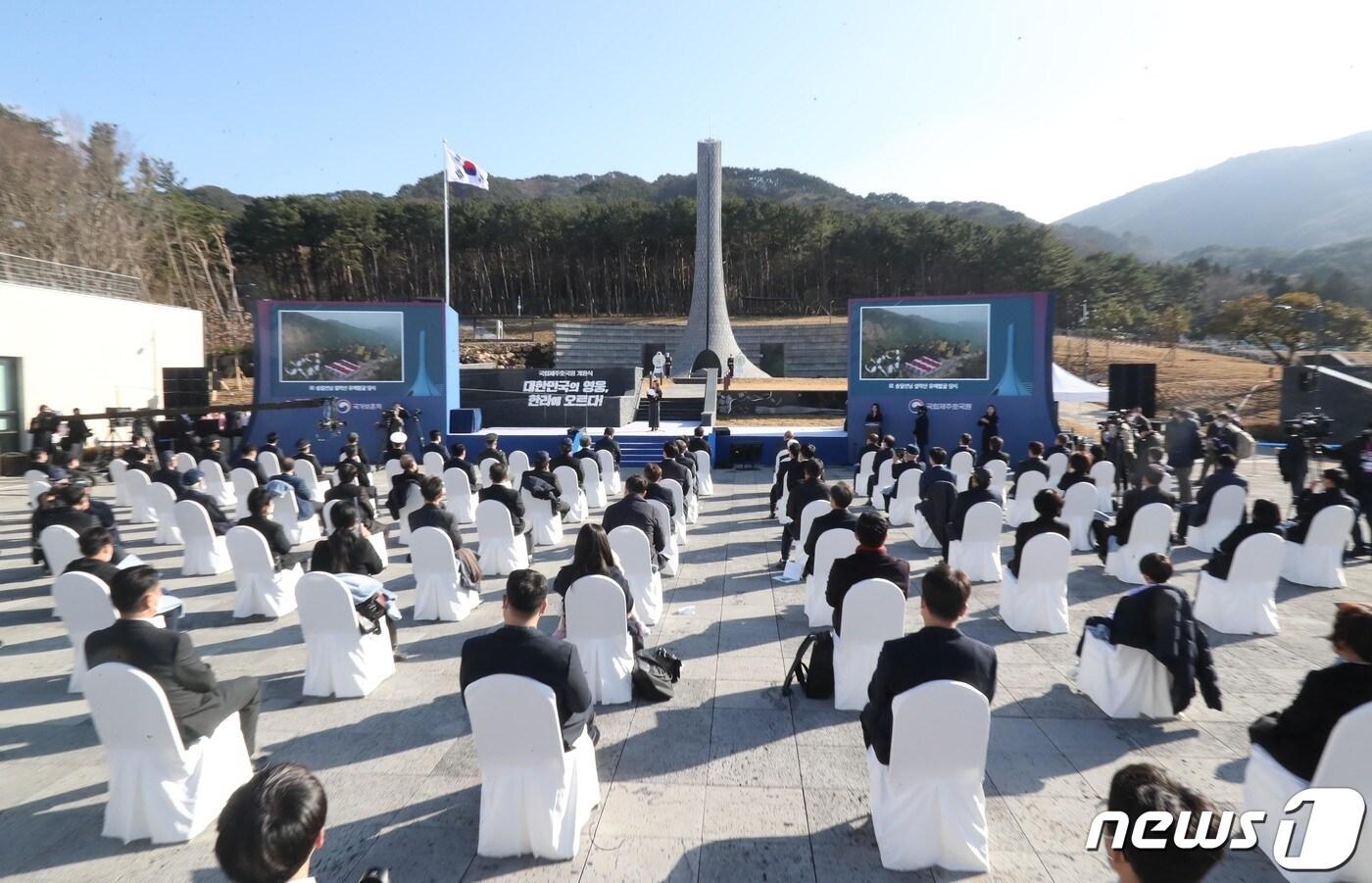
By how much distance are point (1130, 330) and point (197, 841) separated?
→ 196 ft

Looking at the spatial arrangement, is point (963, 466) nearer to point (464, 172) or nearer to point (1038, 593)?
point (1038, 593)

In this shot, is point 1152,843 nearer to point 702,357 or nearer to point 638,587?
point 638,587

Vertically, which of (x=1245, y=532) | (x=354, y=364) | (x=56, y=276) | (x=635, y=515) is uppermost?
(x=56, y=276)

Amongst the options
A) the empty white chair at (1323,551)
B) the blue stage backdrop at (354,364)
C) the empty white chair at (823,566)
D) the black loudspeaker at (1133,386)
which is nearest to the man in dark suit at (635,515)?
the empty white chair at (823,566)

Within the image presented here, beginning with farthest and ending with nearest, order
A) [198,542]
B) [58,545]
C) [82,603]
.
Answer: [198,542] < [58,545] < [82,603]

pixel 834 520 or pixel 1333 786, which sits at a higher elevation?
pixel 834 520

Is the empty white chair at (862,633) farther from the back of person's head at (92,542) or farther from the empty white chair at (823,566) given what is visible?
the back of person's head at (92,542)

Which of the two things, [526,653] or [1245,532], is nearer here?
[526,653]

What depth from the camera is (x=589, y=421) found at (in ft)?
73.3

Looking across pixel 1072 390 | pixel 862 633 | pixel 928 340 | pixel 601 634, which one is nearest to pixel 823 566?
pixel 862 633

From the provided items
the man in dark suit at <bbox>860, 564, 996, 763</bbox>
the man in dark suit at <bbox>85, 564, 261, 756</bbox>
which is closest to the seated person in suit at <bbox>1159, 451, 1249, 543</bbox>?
the man in dark suit at <bbox>860, 564, 996, 763</bbox>

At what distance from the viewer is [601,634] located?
16.5 ft

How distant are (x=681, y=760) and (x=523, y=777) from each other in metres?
1.22

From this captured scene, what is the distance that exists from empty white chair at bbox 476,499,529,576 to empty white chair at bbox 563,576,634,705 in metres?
3.58
